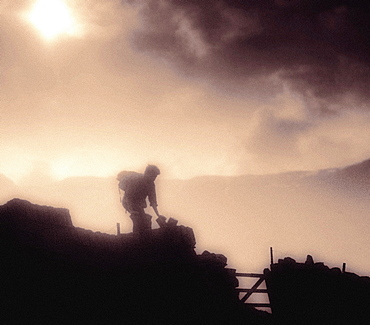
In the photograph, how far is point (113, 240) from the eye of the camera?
28.1ft

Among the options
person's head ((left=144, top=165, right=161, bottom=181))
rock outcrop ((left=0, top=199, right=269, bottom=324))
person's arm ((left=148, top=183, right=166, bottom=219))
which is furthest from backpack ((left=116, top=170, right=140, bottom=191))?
rock outcrop ((left=0, top=199, right=269, bottom=324))

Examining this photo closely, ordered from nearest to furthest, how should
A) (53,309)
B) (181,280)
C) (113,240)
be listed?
(53,309)
(113,240)
(181,280)

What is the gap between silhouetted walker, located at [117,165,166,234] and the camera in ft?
30.2

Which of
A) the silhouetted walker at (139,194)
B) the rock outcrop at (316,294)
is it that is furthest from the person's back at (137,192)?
the rock outcrop at (316,294)

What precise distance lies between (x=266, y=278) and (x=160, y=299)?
13.7ft

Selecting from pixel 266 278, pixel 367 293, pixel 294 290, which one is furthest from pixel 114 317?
pixel 367 293

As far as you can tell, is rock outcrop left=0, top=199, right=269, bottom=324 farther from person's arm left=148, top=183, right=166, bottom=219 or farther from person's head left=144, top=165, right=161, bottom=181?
person's head left=144, top=165, right=161, bottom=181

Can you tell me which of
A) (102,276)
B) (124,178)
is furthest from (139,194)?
(102,276)

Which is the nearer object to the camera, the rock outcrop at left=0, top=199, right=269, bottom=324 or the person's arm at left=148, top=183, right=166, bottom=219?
→ the rock outcrop at left=0, top=199, right=269, bottom=324

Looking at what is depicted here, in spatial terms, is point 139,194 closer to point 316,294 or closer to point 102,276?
point 102,276

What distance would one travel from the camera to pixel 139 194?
9.31 meters

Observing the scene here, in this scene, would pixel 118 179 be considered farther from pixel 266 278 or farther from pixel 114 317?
pixel 266 278

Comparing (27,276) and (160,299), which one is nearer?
(27,276)

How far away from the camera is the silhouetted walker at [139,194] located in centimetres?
919
